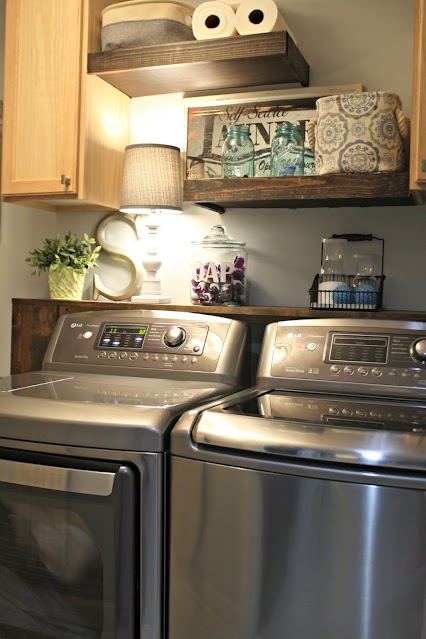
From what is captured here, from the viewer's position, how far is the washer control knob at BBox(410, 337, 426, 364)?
1.71 m

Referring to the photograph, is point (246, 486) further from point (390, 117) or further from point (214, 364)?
point (390, 117)

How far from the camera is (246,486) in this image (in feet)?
4.38

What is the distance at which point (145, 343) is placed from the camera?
2.02 meters

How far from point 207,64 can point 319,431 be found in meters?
1.28

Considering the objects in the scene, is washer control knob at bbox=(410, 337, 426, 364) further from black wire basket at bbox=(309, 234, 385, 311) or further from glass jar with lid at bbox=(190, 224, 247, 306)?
glass jar with lid at bbox=(190, 224, 247, 306)

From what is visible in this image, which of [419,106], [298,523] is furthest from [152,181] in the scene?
[298,523]

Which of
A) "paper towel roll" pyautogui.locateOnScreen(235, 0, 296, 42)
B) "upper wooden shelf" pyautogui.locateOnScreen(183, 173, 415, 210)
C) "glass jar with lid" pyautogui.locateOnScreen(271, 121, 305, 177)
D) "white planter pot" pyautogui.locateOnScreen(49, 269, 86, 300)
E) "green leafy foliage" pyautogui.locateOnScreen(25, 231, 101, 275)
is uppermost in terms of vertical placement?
"paper towel roll" pyautogui.locateOnScreen(235, 0, 296, 42)

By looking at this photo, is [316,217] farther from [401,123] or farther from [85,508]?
[85,508]

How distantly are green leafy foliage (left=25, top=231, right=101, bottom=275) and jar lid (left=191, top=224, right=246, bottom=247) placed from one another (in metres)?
0.42

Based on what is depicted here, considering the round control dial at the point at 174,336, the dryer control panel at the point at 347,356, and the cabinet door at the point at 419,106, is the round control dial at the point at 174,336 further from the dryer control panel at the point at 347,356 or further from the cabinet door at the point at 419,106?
the cabinet door at the point at 419,106

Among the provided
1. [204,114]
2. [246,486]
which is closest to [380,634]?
[246,486]

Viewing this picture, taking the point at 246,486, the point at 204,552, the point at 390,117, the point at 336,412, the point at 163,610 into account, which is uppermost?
the point at 390,117

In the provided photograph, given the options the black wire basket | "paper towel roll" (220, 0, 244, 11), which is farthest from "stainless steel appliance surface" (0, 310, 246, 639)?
"paper towel roll" (220, 0, 244, 11)

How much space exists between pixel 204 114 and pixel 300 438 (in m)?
1.37
